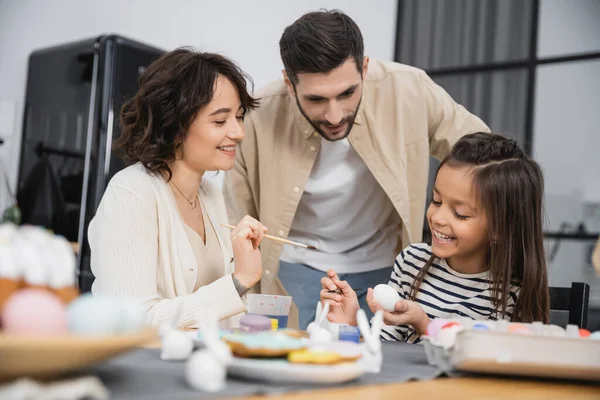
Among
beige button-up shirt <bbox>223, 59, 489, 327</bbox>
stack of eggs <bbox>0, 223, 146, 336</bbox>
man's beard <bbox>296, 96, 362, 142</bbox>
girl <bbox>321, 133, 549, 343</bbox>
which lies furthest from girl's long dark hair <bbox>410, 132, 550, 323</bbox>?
stack of eggs <bbox>0, 223, 146, 336</bbox>

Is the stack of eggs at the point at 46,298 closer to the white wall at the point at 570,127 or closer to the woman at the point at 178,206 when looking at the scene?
the woman at the point at 178,206

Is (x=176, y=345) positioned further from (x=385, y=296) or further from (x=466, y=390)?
(x=385, y=296)

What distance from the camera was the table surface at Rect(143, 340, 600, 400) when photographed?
2.43 ft

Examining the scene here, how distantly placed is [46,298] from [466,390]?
0.49 meters

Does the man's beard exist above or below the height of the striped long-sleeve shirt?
above

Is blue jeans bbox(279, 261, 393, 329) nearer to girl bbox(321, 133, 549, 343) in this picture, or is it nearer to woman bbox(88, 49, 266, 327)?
woman bbox(88, 49, 266, 327)

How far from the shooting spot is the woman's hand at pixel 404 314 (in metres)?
1.36

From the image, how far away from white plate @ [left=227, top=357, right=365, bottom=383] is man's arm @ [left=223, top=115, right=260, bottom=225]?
1.56 metres

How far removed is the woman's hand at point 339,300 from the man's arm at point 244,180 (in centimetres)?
87

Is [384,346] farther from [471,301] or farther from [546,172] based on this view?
[546,172]

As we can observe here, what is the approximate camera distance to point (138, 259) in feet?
5.13

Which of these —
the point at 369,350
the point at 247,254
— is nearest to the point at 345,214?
the point at 247,254

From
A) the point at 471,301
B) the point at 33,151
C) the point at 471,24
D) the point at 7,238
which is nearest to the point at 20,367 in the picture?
the point at 7,238

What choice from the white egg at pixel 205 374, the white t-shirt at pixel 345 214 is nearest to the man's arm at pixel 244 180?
the white t-shirt at pixel 345 214
